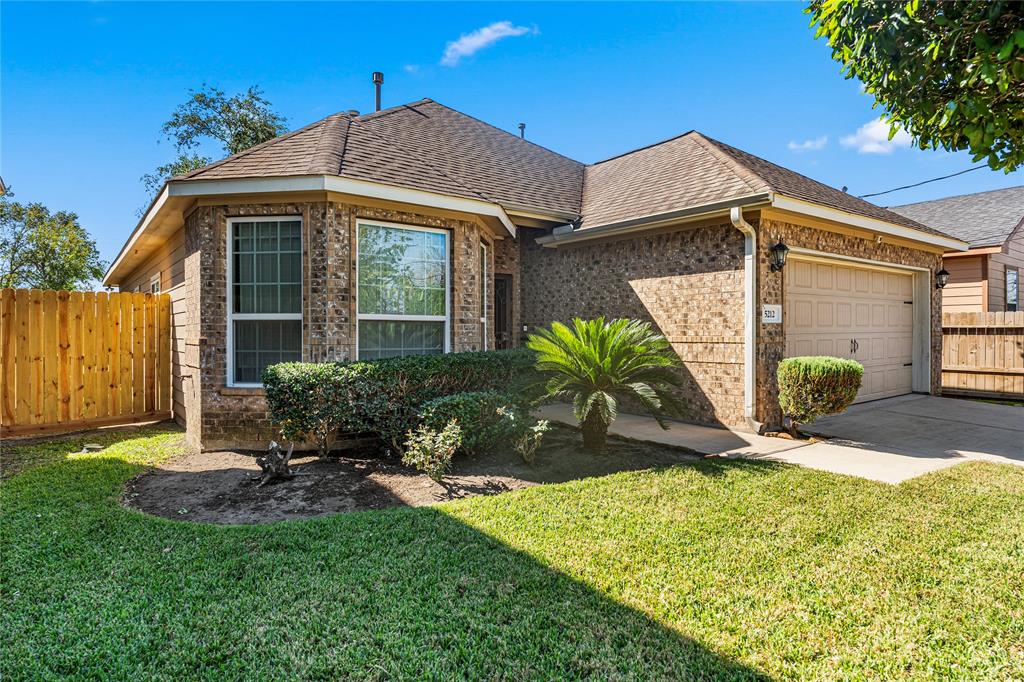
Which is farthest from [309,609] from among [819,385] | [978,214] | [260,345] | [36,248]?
[36,248]

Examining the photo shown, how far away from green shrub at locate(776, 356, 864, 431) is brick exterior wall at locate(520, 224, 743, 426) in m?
0.77

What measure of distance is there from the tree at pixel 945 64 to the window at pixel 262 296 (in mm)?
6013

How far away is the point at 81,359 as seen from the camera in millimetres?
8141

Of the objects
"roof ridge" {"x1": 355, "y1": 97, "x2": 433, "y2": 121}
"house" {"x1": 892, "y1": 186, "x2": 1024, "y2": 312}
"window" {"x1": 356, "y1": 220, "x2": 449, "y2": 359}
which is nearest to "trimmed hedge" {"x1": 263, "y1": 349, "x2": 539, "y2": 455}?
"window" {"x1": 356, "y1": 220, "x2": 449, "y2": 359}

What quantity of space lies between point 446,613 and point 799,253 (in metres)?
7.91

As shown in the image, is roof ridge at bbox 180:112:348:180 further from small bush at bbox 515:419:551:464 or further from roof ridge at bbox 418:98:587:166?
small bush at bbox 515:419:551:464

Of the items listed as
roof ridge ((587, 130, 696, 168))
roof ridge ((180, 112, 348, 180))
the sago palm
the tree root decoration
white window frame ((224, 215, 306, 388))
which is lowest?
the tree root decoration

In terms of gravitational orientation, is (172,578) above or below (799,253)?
below

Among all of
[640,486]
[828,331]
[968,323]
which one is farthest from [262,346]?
[968,323]

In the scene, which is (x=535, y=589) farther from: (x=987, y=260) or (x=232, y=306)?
(x=987, y=260)

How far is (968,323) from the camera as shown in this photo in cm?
1208

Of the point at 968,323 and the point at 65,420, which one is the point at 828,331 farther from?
the point at 65,420

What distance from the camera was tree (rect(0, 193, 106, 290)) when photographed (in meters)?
23.0

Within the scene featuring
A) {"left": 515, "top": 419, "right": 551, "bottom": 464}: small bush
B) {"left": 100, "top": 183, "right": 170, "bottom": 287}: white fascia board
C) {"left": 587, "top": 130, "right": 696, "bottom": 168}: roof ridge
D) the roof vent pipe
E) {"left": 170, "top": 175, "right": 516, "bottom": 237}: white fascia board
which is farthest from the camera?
the roof vent pipe
